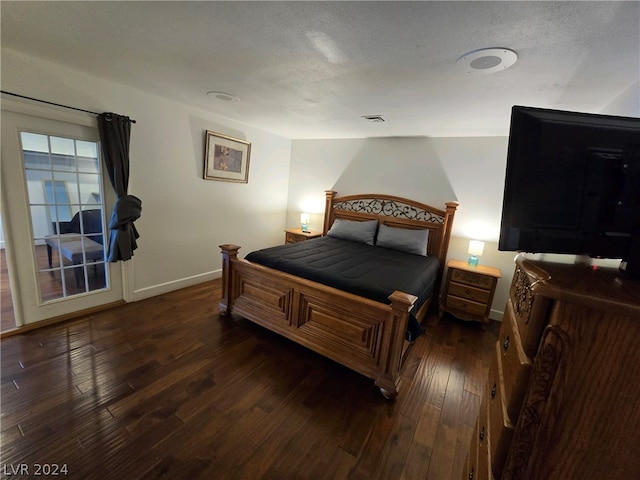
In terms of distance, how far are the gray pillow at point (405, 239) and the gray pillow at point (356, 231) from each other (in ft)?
0.45

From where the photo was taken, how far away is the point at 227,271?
2.71m

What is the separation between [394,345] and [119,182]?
2.89 meters

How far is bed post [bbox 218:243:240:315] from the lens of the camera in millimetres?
2678

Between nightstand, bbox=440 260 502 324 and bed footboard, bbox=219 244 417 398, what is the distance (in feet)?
4.92

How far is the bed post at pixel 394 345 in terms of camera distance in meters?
1.79

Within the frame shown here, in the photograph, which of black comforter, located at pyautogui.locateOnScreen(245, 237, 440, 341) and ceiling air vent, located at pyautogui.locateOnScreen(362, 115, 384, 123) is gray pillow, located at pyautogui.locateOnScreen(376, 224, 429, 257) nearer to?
black comforter, located at pyautogui.locateOnScreen(245, 237, 440, 341)

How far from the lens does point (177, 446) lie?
1.43m

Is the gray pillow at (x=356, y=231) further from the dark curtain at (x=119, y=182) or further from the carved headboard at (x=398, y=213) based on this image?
the dark curtain at (x=119, y=182)

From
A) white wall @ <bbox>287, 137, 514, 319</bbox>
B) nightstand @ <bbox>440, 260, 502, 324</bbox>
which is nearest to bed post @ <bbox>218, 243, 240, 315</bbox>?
white wall @ <bbox>287, 137, 514, 319</bbox>

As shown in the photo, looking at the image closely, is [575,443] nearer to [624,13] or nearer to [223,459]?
[223,459]

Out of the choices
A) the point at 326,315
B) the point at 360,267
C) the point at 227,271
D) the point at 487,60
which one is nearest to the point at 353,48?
the point at 487,60

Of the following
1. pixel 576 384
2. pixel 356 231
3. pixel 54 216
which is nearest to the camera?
pixel 576 384

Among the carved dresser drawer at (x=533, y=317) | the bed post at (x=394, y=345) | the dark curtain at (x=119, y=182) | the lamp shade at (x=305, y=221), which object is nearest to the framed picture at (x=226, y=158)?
the dark curtain at (x=119, y=182)

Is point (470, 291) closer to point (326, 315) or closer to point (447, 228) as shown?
point (447, 228)
